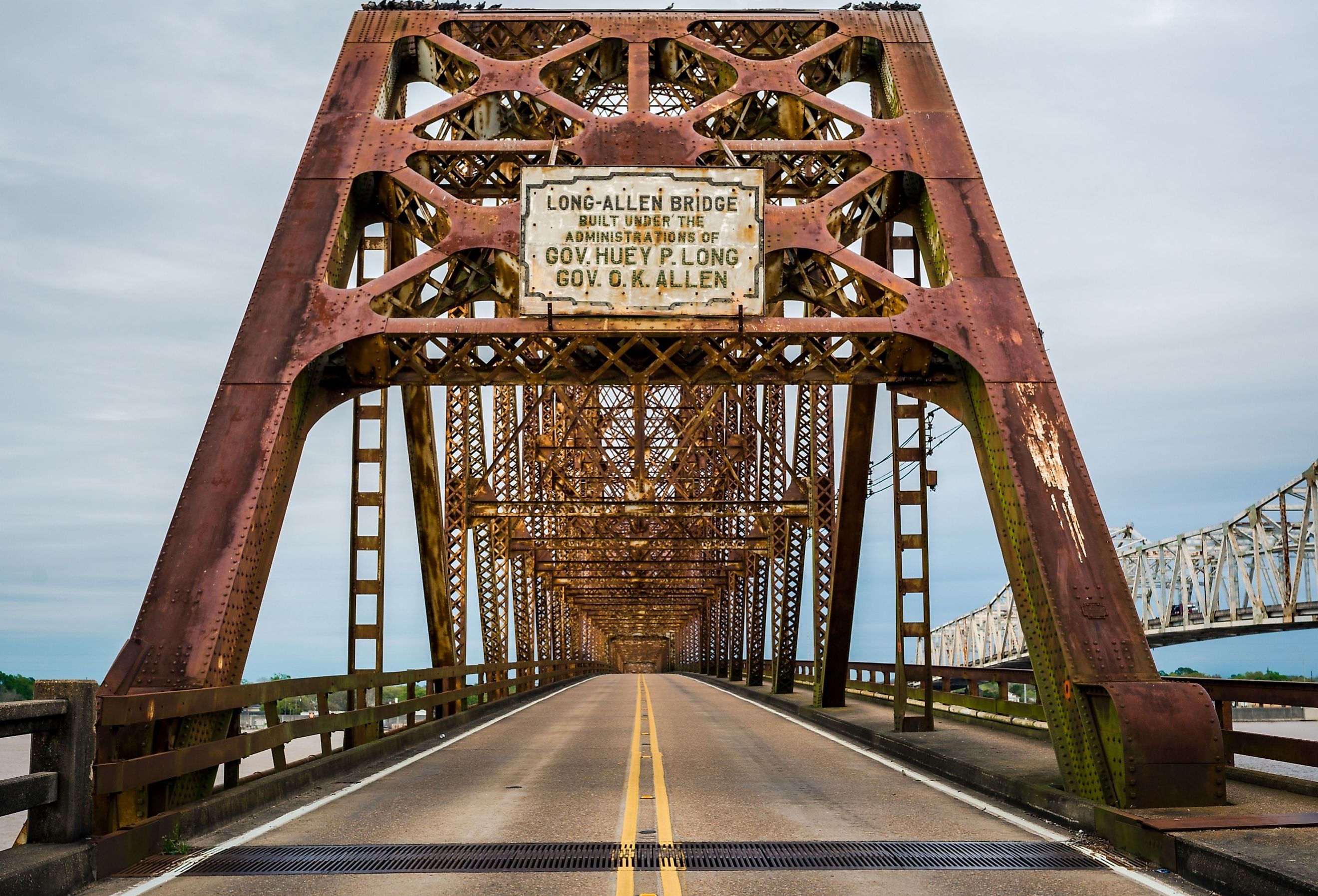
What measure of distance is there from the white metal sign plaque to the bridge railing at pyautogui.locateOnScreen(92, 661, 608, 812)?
16.1 feet

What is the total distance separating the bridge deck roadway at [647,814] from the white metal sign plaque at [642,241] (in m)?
5.19

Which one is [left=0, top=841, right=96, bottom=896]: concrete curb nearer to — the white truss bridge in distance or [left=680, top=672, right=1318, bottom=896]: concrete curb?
[left=680, top=672, right=1318, bottom=896]: concrete curb

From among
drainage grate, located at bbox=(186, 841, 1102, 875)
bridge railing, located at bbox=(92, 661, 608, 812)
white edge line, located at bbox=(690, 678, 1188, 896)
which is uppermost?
bridge railing, located at bbox=(92, 661, 608, 812)

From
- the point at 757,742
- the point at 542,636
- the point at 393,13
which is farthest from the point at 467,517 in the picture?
the point at 542,636

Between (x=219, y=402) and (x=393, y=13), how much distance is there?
21.1 ft

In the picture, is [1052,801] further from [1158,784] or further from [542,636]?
[542,636]

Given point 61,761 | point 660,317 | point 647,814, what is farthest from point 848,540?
point 61,761

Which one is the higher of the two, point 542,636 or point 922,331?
point 922,331

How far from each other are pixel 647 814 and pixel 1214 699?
585 centimetres

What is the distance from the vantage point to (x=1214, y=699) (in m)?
11.4

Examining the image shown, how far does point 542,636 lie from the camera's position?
5478cm

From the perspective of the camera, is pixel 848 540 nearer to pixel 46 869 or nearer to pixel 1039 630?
pixel 1039 630

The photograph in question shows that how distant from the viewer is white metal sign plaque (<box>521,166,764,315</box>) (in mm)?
12789

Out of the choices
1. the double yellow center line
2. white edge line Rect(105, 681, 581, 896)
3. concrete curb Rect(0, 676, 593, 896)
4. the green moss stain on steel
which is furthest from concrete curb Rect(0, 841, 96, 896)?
the green moss stain on steel
